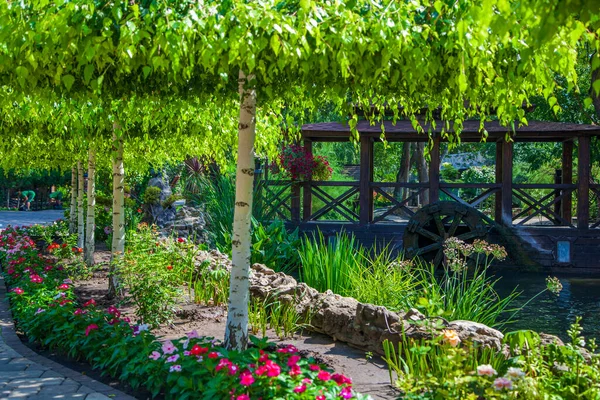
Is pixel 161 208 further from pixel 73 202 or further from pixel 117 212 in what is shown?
pixel 117 212

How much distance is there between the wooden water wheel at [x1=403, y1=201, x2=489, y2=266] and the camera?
48.4ft

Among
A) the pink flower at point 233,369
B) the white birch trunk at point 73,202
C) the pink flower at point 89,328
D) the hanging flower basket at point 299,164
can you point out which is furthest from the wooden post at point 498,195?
the pink flower at point 233,369

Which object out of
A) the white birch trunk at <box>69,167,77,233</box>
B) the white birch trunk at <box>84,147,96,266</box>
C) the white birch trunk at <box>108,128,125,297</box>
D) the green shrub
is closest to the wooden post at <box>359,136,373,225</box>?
the green shrub

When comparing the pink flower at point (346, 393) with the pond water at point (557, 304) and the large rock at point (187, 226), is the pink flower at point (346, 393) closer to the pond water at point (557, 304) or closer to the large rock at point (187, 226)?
the pond water at point (557, 304)

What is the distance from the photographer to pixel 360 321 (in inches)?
222

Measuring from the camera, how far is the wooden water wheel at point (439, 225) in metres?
14.8

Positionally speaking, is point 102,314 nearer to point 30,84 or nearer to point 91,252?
point 30,84

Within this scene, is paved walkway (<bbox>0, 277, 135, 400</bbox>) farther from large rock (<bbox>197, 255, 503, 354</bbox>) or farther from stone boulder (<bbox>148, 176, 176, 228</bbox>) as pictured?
stone boulder (<bbox>148, 176, 176, 228</bbox>)

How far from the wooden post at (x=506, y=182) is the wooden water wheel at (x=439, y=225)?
3.07 ft

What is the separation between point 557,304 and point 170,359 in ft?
30.2

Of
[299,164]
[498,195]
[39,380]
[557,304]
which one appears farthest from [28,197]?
[39,380]

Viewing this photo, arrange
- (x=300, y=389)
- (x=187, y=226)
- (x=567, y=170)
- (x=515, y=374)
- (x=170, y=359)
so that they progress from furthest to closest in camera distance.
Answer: (x=567, y=170)
(x=187, y=226)
(x=170, y=359)
(x=300, y=389)
(x=515, y=374)

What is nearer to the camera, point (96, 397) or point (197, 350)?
point (197, 350)

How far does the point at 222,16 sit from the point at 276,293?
3561 mm
